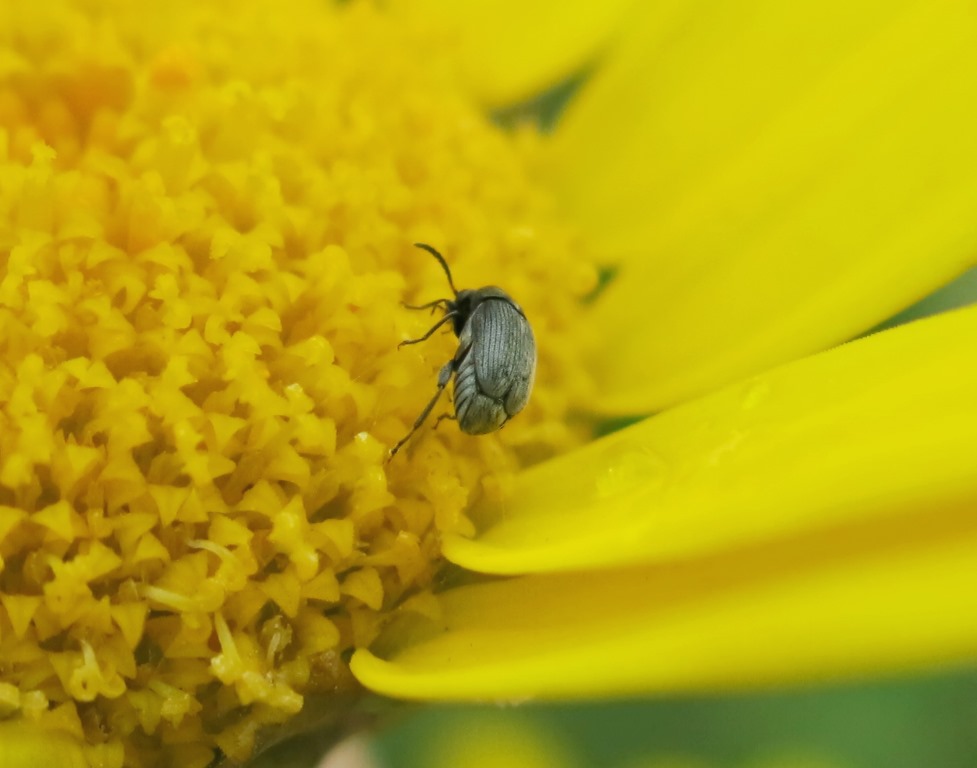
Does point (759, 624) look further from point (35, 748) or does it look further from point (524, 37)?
point (524, 37)

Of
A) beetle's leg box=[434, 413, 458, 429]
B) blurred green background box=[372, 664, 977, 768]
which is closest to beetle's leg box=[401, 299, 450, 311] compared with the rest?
beetle's leg box=[434, 413, 458, 429]

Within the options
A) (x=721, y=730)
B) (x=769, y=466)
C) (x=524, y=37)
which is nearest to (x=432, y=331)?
(x=769, y=466)

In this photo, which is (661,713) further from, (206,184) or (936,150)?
(206,184)

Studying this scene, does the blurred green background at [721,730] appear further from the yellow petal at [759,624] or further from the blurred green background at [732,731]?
the yellow petal at [759,624]

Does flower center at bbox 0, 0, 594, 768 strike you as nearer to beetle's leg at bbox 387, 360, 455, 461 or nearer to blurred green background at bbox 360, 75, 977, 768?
beetle's leg at bbox 387, 360, 455, 461

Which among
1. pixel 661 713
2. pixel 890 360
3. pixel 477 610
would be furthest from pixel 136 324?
pixel 661 713
